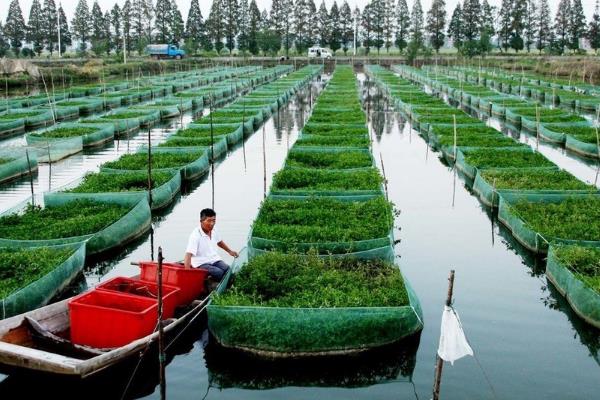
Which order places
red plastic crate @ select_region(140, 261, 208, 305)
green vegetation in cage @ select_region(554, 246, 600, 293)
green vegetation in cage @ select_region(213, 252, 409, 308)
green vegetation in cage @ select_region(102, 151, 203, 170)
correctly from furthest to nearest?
1. green vegetation in cage @ select_region(102, 151, 203, 170)
2. green vegetation in cage @ select_region(554, 246, 600, 293)
3. red plastic crate @ select_region(140, 261, 208, 305)
4. green vegetation in cage @ select_region(213, 252, 409, 308)

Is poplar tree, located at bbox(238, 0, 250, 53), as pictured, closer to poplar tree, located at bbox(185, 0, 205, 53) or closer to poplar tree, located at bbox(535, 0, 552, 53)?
poplar tree, located at bbox(185, 0, 205, 53)

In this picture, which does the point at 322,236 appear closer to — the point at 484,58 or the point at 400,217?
the point at 400,217

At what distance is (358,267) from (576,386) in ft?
12.7

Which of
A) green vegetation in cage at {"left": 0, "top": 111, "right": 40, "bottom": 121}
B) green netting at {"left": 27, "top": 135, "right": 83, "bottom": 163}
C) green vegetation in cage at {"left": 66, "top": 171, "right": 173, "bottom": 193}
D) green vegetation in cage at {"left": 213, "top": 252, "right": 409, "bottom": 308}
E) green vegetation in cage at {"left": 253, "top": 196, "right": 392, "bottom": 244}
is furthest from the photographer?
green vegetation in cage at {"left": 0, "top": 111, "right": 40, "bottom": 121}

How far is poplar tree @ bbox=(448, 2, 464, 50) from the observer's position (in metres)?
93.8

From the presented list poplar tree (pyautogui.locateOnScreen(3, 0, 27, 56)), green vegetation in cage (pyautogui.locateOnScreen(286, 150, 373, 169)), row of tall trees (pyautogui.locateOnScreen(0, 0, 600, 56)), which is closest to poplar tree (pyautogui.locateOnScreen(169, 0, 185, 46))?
row of tall trees (pyautogui.locateOnScreen(0, 0, 600, 56))

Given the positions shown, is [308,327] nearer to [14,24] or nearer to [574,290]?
[574,290]

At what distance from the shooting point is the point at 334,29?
100875 mm

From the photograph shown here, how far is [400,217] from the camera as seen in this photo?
16953 millimetres

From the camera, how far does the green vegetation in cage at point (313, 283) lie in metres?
9.45

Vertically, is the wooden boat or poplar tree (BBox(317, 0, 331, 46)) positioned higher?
poplar tree (BBox(317, 0, 331, 46))

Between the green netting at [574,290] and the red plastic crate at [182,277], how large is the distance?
6200 millimetres

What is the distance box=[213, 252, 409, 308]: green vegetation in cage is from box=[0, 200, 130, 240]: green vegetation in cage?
443cm

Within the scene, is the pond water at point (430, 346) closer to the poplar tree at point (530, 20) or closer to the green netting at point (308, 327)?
the green netting at point (308, 327)
